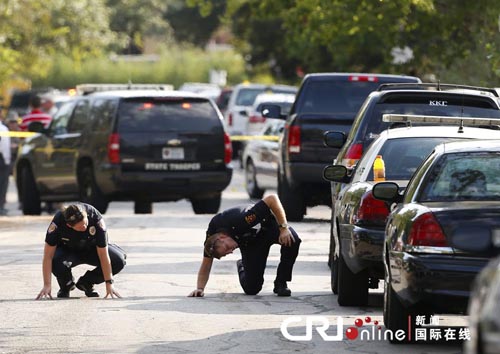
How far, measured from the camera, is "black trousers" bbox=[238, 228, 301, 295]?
14273mm

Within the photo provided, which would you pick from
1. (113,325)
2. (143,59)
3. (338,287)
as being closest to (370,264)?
(338,287)

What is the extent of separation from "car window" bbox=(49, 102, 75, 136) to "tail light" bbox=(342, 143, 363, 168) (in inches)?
368

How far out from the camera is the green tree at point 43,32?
50188 mm

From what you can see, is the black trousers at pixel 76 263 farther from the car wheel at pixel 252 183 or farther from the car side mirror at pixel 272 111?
the car wheel at pixel 252 183

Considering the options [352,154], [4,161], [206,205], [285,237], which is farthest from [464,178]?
[4,161]

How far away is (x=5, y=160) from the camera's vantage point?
2623 cm

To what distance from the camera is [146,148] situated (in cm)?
2353

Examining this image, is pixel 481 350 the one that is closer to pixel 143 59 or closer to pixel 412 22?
pixel 412 22

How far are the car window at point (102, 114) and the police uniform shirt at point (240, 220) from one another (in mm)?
9479

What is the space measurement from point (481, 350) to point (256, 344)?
452 cm

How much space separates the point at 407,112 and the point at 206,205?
8.72 meters

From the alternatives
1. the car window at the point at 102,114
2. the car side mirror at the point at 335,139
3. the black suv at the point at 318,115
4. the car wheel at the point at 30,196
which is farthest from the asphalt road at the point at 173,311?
the car wheel at the point at 30,196

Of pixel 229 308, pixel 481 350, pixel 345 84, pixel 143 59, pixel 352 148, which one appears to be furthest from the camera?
pixel 143 59

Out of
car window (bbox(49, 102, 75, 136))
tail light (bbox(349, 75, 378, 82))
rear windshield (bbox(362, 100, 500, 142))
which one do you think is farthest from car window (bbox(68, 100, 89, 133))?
rear windshield (bbox(362, 100, 500, 142))
